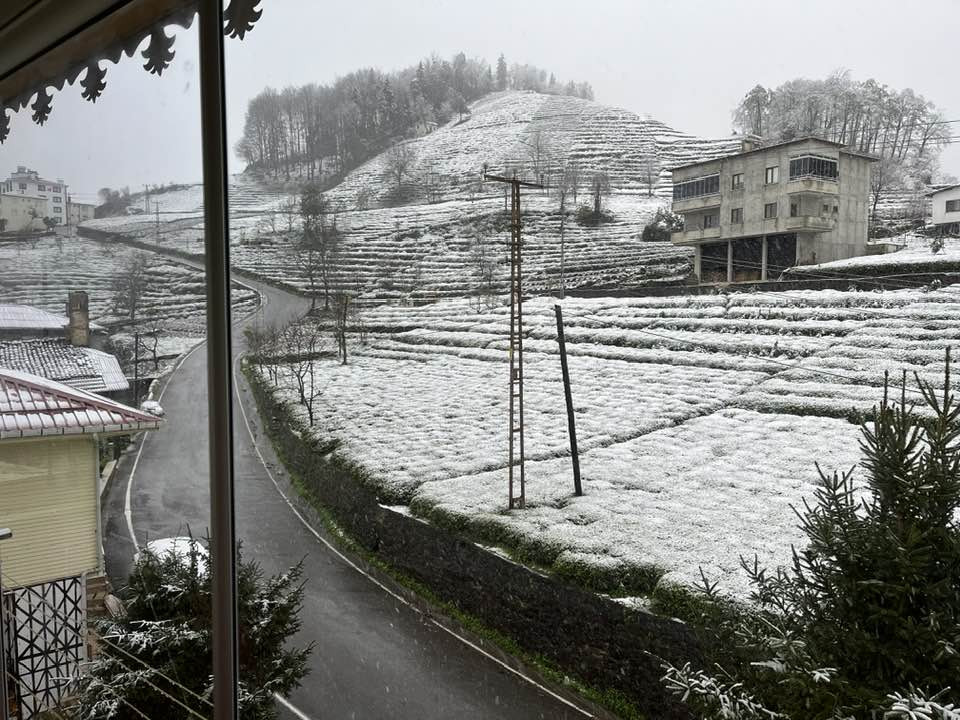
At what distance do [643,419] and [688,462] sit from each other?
0.17m

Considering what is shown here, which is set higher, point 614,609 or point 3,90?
point 3,90

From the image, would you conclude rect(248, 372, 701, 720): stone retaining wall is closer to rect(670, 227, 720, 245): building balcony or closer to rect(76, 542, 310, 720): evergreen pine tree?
rect(76, 542, 310, 720): evergreen pine tree

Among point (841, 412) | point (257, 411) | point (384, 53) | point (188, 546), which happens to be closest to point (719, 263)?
point (841, 412)

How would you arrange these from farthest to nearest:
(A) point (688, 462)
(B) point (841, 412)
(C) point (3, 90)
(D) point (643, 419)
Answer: (C) point (3, 90) → (D) point (643, 419) → (A) point (688, 462) → (B) point (841, 412)

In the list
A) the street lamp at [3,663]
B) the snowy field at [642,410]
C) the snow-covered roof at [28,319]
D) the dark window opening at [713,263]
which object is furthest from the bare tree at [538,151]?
the street lamp at [3,663]

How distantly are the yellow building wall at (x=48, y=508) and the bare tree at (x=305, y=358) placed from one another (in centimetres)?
63

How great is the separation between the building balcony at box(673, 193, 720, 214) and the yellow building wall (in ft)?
5.74

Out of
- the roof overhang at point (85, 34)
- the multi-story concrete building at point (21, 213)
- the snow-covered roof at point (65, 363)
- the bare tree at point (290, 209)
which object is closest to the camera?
the roof overhang at point (85, 34)

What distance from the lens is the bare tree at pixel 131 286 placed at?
227cm

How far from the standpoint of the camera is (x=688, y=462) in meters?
1.74

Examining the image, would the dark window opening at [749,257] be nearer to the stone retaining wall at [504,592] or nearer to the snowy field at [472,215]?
the snowy field at [472,215]

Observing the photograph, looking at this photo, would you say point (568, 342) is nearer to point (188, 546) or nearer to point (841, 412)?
point (841, 412)

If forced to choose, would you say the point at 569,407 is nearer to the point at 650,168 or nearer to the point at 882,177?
the point at 650,168

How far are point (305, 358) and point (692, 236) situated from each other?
111cm
